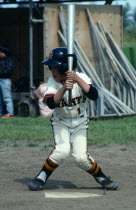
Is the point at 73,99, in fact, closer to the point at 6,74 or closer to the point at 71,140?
the point at 71,140

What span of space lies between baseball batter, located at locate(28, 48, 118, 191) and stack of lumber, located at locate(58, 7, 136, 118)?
7.63m

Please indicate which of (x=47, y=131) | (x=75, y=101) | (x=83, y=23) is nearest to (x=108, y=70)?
(x=83, y=23)

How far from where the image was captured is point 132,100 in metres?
14.7

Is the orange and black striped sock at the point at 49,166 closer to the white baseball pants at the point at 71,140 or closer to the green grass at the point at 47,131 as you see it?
the white baseball pants at the point at 71,140

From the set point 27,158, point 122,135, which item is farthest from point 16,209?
point 122,135

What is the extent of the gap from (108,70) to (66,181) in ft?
26.9

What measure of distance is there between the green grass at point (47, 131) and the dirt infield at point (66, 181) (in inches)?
23.4

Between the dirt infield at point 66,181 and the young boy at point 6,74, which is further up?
the young boy at point 6,74

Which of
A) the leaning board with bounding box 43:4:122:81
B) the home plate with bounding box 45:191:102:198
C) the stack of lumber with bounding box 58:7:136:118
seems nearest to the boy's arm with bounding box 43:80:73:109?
the home plate with bounding box 45:191:102:198

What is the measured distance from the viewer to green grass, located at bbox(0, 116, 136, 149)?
34.1 ft

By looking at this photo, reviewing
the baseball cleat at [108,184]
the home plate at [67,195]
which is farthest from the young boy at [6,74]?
the home plate at [67,195]

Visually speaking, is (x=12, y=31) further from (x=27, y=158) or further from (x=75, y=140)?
(x=75, y=140)

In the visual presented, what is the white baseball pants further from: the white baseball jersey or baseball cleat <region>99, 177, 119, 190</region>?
baseball cleat <region>99, 177, 119, 190</region>

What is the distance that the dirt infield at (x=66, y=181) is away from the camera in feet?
18.5
